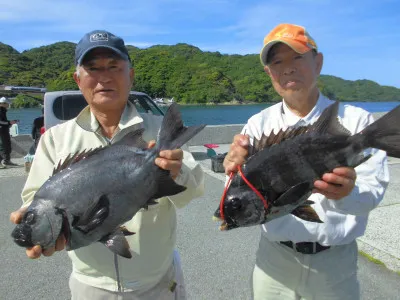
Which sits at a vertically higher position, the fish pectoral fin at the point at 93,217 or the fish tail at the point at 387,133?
the fish tail at the point at 387,133

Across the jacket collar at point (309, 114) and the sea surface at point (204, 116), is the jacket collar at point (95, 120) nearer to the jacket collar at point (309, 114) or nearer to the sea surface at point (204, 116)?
the jacket collar at point (309, 114)

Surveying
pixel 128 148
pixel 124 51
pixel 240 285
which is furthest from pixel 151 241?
pixel 240 285

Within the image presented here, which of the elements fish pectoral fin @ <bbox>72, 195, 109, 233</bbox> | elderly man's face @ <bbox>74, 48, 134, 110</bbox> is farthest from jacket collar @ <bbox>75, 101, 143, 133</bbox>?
fish pectoral fin @ <bbox>72, 195, 109, 233</bbox>

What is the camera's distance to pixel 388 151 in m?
1.88

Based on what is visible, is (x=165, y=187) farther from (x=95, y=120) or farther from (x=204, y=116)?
(x=204, y=116)

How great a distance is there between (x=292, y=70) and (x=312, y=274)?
1.46 meters

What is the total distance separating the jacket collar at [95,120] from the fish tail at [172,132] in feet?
1.47

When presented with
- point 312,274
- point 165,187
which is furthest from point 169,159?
point 312,274

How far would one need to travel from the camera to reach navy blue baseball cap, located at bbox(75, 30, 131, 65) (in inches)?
87.8

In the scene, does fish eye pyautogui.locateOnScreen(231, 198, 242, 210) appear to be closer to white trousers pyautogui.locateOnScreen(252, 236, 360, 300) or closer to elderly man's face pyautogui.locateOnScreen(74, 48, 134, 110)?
white trousers pyautogui.locateOnScreen(252, 236, 360, 300)

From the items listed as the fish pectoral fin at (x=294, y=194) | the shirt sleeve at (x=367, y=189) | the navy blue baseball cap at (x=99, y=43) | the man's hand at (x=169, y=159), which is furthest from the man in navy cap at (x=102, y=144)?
the shirt sleeve at (x=367, y=189)

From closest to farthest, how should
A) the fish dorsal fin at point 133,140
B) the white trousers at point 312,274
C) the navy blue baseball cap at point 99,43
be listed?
the fish dorsal fin at point 133,140 < the navy blue baseball cap at point 99,43 < the white trousers at point 312,274

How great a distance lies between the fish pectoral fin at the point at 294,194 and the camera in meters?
1.79

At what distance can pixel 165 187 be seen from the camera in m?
1.96
